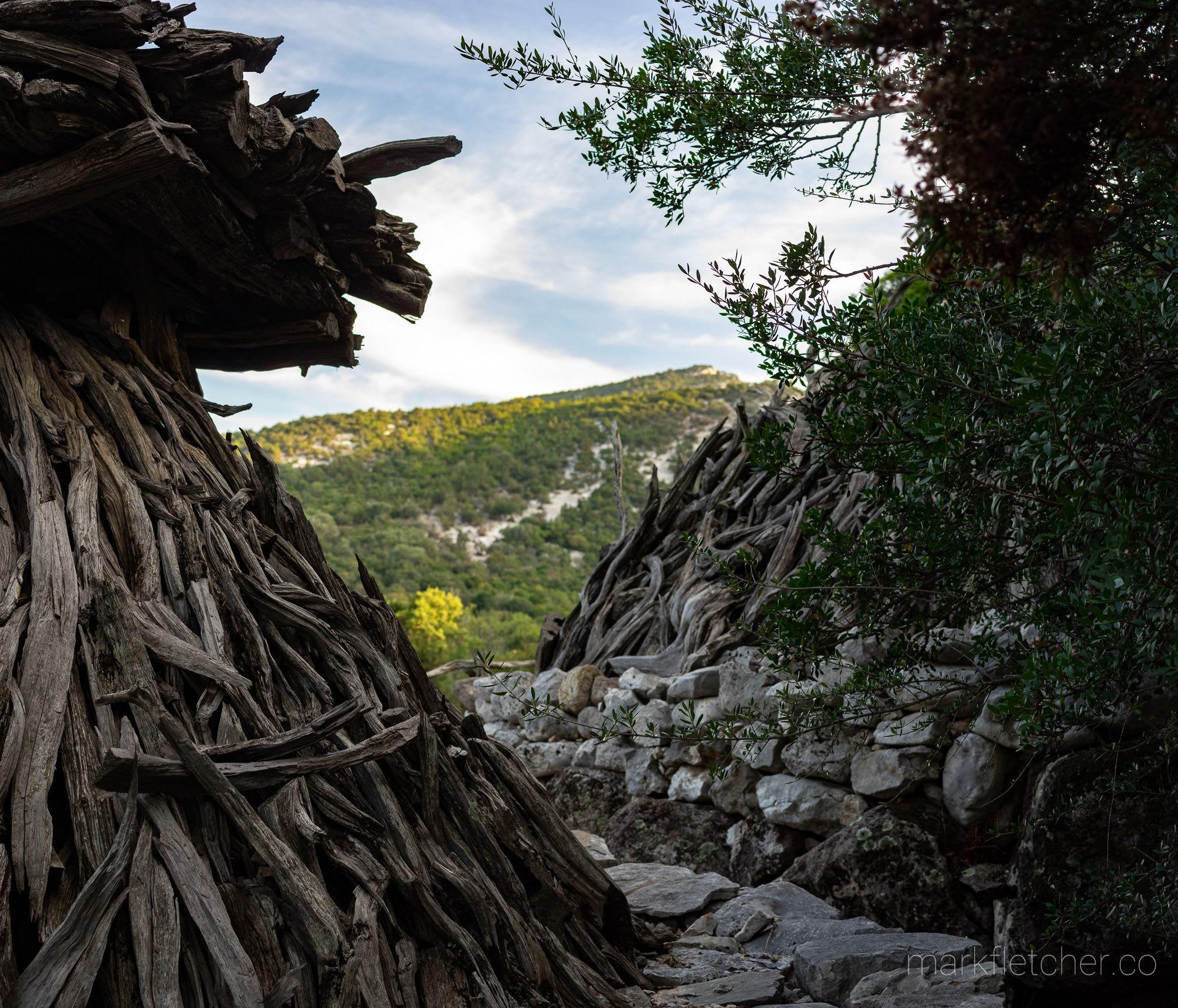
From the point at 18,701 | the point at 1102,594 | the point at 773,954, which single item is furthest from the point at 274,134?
the point at 773,954

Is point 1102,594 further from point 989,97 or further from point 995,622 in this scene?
point 995,622

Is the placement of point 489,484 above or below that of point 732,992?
above

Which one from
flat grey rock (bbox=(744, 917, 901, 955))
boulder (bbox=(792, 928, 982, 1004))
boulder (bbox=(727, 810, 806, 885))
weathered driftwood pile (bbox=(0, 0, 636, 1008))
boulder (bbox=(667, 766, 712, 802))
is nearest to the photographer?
weathered driftwood pile (bbox=(0, 0, 636, 1008))

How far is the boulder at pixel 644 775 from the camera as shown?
6180 millimetres

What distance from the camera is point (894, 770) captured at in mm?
4684

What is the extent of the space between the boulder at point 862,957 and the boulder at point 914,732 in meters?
0.92

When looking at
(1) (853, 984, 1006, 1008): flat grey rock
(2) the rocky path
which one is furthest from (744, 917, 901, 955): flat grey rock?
(1) (853, 984, 1006, 1008): flat grey rock

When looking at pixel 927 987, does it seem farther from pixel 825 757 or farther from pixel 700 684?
pixel 700 684

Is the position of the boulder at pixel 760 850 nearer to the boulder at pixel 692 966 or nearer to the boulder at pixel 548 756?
the boulder at pixel 692 966

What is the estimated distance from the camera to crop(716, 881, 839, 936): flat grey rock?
4410mm

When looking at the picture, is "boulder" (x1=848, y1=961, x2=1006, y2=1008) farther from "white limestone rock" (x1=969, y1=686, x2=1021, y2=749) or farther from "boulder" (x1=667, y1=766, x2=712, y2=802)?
"boulder" (x1=667, y1=766, x2=712, y2=802)

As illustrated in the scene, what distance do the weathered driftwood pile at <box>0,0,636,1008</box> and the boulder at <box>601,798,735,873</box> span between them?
1.60 metres

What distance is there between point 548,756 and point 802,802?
2630 mm

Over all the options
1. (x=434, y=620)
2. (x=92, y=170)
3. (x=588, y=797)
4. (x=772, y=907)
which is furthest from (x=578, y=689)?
(x=434, y=620)
